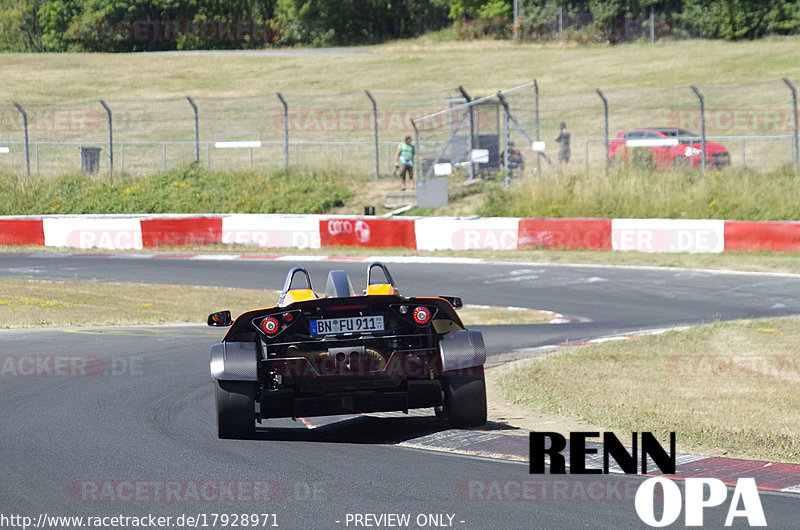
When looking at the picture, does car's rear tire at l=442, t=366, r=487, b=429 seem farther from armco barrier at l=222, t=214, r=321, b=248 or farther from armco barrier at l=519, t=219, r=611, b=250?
armco barrier at l=222, t=214, r=321, b=248

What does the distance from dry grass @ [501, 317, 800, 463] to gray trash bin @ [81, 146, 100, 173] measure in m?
24.6

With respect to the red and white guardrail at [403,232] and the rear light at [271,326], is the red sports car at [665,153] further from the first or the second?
the rear light at [271,326]

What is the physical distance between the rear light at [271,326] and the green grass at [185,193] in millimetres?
22816

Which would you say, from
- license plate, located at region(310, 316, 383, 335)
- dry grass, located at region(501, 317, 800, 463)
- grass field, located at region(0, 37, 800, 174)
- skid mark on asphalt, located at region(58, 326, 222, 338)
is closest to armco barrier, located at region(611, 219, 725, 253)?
dry grass, located at region(501, 317, 800, 463)

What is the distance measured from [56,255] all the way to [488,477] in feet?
70.8

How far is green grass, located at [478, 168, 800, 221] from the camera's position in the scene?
25.5 metres

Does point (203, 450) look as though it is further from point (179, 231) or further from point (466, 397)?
point (179, 231)

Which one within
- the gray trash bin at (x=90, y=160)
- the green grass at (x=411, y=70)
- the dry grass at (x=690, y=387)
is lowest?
the dry grass at (x=690, y=387)

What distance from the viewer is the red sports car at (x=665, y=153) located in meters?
28.0

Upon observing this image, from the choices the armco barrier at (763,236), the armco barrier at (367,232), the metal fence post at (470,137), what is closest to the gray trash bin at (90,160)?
the armco barrier at (367,232)

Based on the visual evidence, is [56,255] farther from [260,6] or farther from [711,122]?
[260,6]

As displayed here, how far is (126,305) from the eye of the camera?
59.4ft

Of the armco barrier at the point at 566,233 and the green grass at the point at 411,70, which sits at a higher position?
the green grass at the point at 411,70

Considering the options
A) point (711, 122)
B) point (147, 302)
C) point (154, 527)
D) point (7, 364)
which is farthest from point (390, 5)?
point (154, 527)
